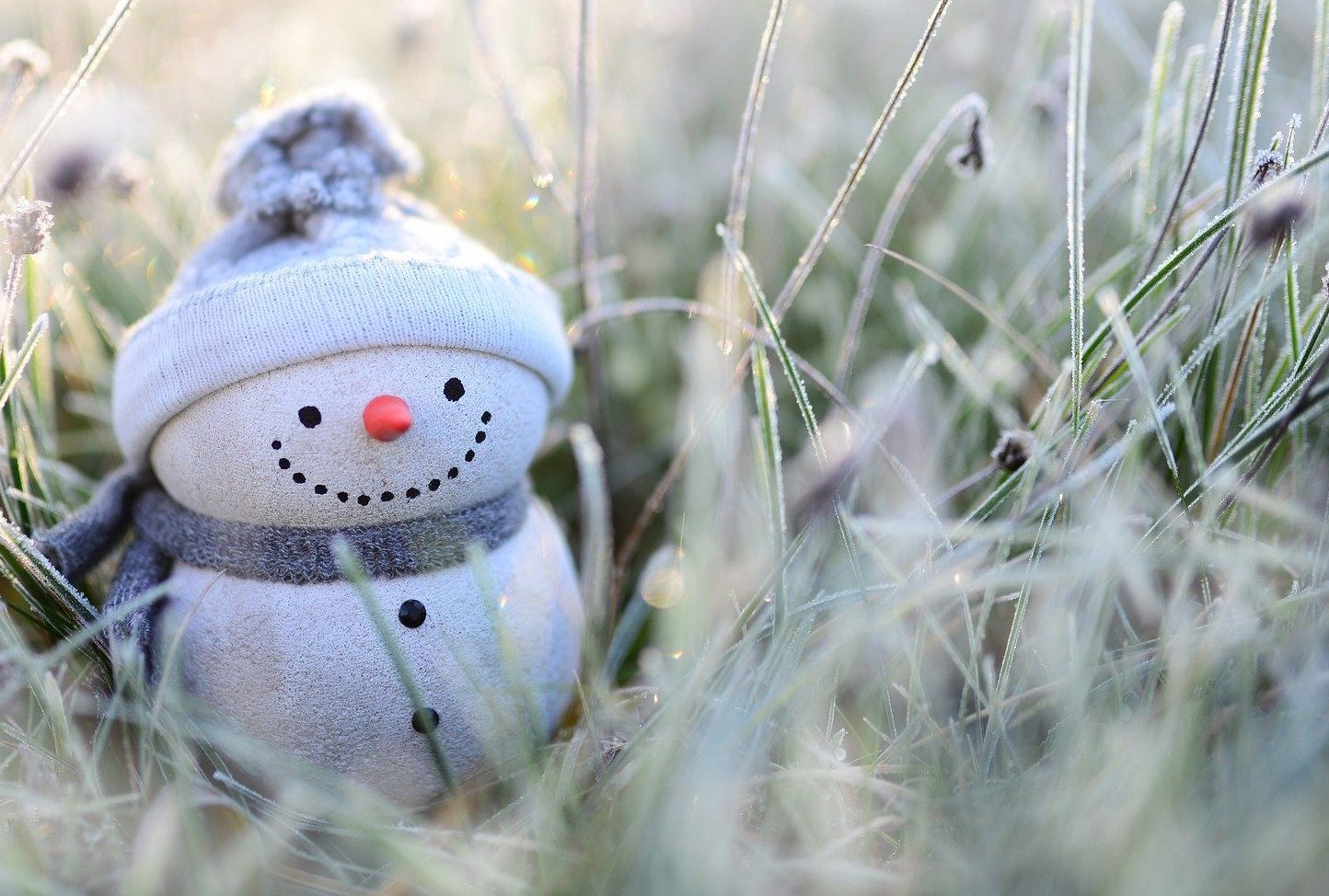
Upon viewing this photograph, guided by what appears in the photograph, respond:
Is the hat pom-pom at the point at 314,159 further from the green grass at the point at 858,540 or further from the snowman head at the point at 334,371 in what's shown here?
the green grass at the point at 858,540

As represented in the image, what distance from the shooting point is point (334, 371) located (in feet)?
2.28

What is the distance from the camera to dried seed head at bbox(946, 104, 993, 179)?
2.62 feet

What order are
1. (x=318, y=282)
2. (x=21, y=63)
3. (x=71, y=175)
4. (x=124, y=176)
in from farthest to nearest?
(x=71, y=175)
(x=124, y=176)
(x=21, y=63)
(x=318, y=282)

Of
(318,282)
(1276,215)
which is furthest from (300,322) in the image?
(1276,215)

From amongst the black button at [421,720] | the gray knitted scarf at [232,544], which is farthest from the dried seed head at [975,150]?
the black button at [421,720]

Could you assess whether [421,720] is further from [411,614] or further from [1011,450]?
[1011,450]

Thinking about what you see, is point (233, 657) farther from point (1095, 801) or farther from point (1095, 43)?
point (1095, 43)

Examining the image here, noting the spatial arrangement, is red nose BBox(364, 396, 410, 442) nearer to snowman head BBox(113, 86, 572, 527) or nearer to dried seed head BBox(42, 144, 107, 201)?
snowman head BBox(113, 86, 572, 527)

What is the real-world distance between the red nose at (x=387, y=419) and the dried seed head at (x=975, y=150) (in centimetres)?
47

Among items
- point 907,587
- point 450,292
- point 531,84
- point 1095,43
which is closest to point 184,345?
point 450,292

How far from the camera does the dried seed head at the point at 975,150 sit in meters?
0.80

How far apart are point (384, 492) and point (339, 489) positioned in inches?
1.2

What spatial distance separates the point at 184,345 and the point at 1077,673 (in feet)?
1.99

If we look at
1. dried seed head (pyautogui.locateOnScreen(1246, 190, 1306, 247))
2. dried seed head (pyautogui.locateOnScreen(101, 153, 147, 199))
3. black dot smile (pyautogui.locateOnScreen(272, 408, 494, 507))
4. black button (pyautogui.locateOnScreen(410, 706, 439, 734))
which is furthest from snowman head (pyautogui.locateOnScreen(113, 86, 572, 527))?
dried seed head (pyautogui.locateOnScreen(1246, 190, 1306, 247))
